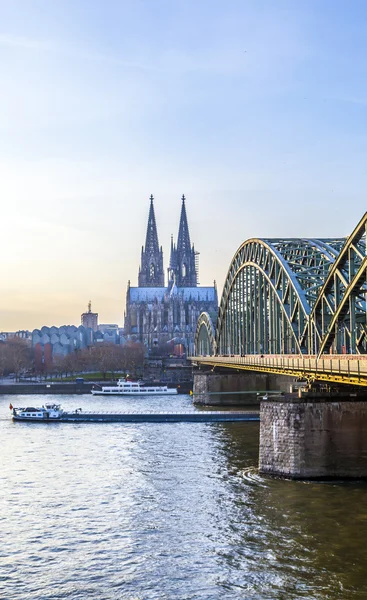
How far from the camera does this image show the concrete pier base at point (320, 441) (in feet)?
129

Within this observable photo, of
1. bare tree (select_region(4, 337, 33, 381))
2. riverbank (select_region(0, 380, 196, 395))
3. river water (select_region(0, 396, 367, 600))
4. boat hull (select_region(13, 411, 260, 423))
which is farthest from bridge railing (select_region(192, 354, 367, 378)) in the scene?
bare tree (select_region(4, 337, 33, 381))

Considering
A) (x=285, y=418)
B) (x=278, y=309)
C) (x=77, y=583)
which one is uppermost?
(x=278, y=309)

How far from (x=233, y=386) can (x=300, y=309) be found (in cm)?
3288

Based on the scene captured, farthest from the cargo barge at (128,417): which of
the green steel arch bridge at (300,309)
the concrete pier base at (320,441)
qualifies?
the concrete pier base at (320,441)

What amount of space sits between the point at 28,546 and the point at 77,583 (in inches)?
181

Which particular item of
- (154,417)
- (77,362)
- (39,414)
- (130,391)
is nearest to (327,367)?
(154,417)

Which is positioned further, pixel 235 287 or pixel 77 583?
pixel 235 287

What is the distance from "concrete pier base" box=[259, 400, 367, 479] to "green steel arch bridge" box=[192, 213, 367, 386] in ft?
6.63

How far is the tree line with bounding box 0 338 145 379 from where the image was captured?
15038 centimetres

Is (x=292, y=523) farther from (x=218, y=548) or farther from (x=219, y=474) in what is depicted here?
(x=219, y=474)

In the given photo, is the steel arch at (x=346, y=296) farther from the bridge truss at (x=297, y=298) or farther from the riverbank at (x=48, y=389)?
the riverbank at (x=48, y=389)

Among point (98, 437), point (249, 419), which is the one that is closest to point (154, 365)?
point (249, 419)

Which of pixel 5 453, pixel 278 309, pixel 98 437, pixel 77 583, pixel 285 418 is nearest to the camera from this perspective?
pixel 77 583

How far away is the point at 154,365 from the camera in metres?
158
